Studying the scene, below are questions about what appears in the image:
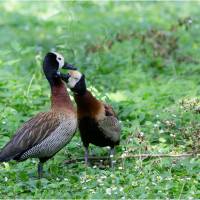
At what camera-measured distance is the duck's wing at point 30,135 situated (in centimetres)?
778

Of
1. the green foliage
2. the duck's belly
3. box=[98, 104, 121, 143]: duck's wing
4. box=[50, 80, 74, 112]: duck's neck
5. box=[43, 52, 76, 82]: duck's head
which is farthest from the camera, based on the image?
box=[98, 104, 121, 143]: duck's wing

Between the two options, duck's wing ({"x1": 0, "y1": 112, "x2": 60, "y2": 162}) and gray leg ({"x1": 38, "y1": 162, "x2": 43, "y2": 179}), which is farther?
gray leg ({"x1": 38, "y1": 162, "x2": 43, "y2": 179})

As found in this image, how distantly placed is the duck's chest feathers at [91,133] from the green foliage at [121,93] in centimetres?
24

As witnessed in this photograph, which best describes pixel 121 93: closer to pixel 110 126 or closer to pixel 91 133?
pixel 110 126

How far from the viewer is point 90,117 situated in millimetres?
8367

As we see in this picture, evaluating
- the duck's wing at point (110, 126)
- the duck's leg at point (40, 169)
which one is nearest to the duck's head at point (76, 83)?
the duck's wing at point (110, 126)

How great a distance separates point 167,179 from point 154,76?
17.9 feet

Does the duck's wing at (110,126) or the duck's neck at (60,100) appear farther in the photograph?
the duck's wing at (110,126)

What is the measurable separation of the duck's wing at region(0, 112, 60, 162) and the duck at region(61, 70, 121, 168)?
0.43 metres

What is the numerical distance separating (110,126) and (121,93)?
8.76ft

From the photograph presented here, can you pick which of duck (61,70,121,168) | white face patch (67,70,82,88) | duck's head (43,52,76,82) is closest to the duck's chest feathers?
duck (61,70,121,168)

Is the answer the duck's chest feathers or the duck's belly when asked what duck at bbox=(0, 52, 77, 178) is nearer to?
the duck's belly

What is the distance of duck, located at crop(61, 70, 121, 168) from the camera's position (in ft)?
27.4

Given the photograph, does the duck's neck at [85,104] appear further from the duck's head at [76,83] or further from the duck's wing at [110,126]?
the duck's wing at [110,126]
